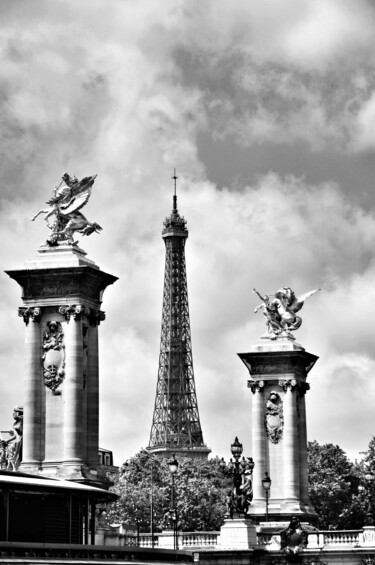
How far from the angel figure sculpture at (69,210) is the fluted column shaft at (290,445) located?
2923 centimetres

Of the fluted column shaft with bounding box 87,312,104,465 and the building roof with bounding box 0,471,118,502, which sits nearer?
the building roof with bounding box 0,471,118,502

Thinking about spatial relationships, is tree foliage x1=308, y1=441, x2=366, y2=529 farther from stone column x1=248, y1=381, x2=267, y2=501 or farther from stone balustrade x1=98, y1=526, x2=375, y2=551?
stone balustrade x1=98, y1=526, x2=375, y2=551

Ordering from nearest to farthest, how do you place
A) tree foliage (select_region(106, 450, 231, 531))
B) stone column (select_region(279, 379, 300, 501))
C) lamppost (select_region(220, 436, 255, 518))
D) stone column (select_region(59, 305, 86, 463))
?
1. stone column (select_region(59, 305, 86, 463))
2. lamppost (select_region(220, 436, 255, 518))
3. stone column (select_region(279, 379, 300, 501))
4. tree foliage (select_region(106, 450, 231, 531))

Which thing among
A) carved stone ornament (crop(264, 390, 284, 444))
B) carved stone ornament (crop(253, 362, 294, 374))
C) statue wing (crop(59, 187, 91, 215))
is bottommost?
carved stone ornament (crop(264, 390, 284, 444))

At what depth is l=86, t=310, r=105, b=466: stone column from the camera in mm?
94312

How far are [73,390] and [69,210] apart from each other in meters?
9.33

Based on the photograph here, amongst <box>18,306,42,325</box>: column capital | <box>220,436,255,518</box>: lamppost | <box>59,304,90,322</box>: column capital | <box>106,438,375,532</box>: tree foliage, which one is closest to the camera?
<box>59,304,90,322</box>: column capital

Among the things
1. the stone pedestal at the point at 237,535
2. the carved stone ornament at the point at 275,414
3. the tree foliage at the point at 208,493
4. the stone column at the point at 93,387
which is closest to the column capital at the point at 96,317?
the stone column at the point at 93,387

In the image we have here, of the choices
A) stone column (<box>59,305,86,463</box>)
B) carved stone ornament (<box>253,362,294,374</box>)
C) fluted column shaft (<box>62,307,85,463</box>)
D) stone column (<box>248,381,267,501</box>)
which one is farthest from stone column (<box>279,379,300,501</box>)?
fluted column shaft (<box>62,307,85,463</box>)

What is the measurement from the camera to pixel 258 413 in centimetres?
12281

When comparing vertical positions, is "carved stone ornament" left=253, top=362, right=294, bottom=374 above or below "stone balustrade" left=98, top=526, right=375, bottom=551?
above

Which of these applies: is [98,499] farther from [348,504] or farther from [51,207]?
[348,504]

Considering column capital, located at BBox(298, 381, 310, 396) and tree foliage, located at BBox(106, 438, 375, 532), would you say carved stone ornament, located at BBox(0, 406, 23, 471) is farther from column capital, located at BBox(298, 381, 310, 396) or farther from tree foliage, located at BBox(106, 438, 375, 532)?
tree foliage, located at BBox(106, 438, 375, 532)

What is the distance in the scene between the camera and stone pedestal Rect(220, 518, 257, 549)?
10044cm
